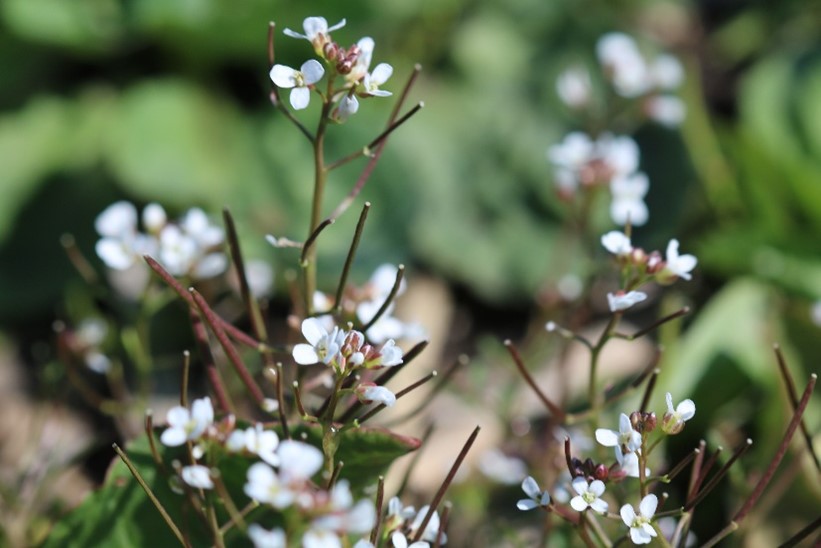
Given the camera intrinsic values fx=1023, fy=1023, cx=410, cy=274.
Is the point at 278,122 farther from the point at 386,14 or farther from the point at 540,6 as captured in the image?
the point at 540,6

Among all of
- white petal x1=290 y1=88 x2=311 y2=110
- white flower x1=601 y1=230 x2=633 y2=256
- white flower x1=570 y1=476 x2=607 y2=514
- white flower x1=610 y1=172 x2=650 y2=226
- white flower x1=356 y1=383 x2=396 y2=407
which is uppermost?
white petal x1=290 y1=88 x2=311 y2=110

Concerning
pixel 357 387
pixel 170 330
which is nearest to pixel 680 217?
pixel 170 330

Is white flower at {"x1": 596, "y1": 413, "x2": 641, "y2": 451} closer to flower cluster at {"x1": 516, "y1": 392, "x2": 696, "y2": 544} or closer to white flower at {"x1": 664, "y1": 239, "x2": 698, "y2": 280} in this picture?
flower cluster at {"x1": 516, "y1": 392, "x2": 696, "y2": 544}

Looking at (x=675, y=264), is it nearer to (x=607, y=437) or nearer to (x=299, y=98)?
(x=607, y=437)

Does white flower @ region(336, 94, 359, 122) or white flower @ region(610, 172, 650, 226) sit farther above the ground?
white flower @ region(336, 94, 359, 122)

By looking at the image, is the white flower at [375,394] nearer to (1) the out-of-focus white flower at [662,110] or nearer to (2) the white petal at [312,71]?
(2) the white petal at [312,71]

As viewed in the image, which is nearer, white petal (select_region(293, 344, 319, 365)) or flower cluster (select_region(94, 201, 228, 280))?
white petal (select_region(293, 344, 319, 365))

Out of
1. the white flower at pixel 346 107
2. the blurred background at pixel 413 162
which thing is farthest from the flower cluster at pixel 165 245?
the blurred background at pixel 413 162

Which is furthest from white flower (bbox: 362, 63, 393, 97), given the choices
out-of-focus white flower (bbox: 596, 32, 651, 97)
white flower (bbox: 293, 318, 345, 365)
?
out-of-focus white flower (bbox: 596, 32, 651, 97)
